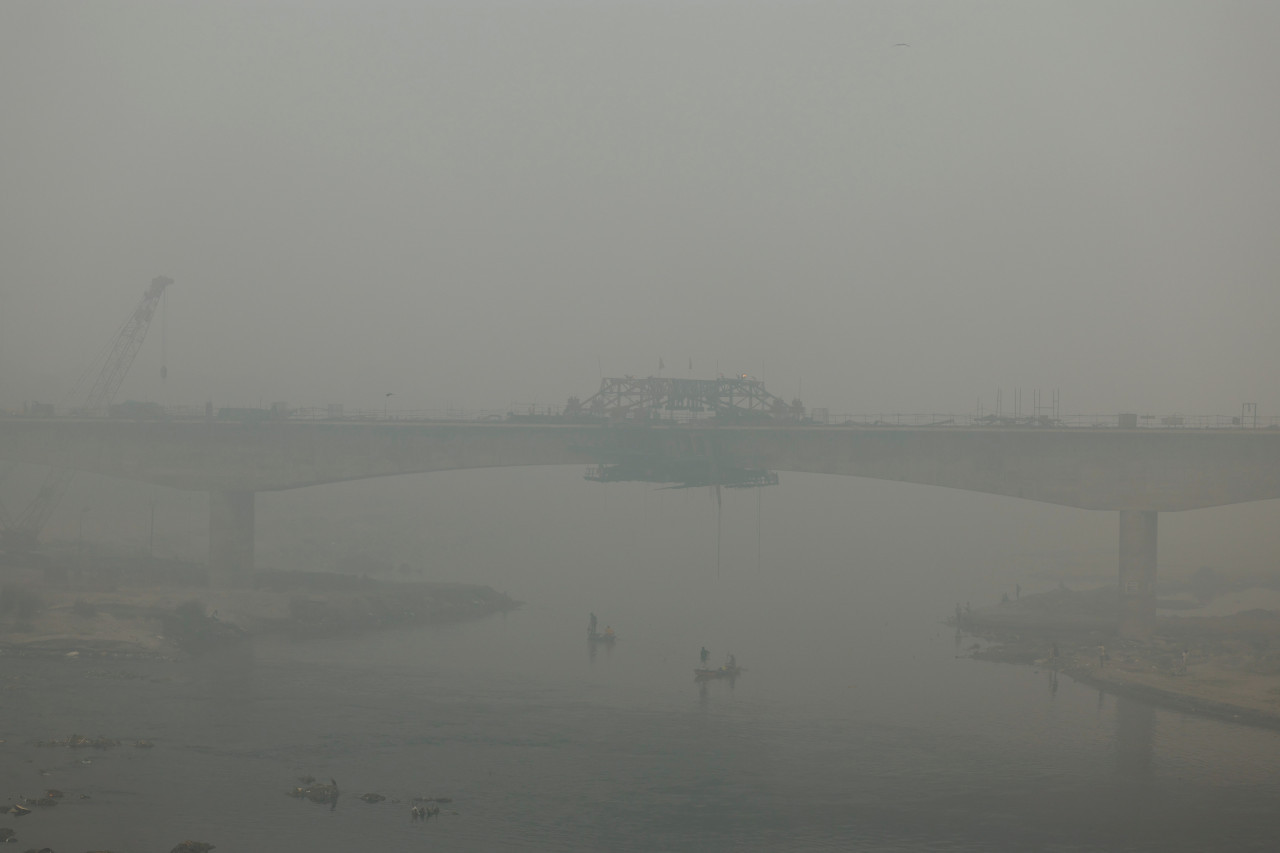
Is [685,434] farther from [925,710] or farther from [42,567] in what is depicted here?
[42,567]

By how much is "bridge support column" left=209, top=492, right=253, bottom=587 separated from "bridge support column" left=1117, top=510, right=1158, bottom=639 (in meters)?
50.5

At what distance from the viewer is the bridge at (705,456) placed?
180 ft

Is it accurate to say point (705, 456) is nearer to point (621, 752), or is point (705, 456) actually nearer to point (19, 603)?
point (621, 752)

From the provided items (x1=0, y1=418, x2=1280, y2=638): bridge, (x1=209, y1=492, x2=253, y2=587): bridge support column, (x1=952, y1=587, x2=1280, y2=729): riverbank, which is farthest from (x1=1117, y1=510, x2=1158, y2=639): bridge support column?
(x1=209, y1=492, x2=253, y2=587): bridge support column

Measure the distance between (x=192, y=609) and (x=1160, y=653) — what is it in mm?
49693

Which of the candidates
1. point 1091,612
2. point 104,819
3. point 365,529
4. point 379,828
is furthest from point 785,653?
point 365,529

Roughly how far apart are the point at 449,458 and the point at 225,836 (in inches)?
1340

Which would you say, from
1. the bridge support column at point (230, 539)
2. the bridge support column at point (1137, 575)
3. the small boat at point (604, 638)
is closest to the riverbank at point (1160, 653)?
the bridge support column at point (1137, 575)

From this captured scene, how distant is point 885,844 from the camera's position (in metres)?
30.5

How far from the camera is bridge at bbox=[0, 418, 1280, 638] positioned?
5494cm

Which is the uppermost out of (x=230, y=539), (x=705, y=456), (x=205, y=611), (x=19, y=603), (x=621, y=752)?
(x=705, y=456)

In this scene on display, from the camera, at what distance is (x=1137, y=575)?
5497cm

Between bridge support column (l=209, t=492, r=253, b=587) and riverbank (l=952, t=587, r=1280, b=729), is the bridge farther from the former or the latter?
riverbank (l=952, t=587, r=1280, b=729)

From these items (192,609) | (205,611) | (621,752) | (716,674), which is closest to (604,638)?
(716,674)
